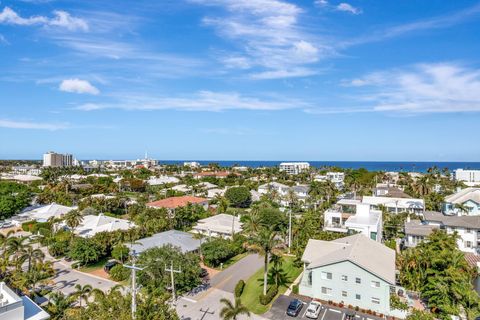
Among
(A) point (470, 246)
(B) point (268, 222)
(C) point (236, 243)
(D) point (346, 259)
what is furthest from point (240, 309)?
(A) point (470, 246)

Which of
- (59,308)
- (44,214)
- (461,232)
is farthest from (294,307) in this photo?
(44,214)

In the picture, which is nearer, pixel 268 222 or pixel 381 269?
pixel 381 269

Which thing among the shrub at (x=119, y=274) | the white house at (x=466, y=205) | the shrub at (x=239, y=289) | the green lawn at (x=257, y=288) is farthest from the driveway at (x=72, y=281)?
the white house at (x=466, y=205)

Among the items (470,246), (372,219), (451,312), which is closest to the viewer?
(451,312)

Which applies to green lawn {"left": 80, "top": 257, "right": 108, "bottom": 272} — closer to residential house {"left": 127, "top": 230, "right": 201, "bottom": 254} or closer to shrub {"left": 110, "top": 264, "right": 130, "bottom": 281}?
residential house {"left": 127, "top": 230, "right": 201, "bottom": 254}

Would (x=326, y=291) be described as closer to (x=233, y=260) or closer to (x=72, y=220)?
(x=233, y=260)

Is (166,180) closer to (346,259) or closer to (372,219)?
(372,219)

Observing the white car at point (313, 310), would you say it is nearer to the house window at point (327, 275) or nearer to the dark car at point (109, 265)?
the house window at point (327, 275)

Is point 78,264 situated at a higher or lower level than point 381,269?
lower
